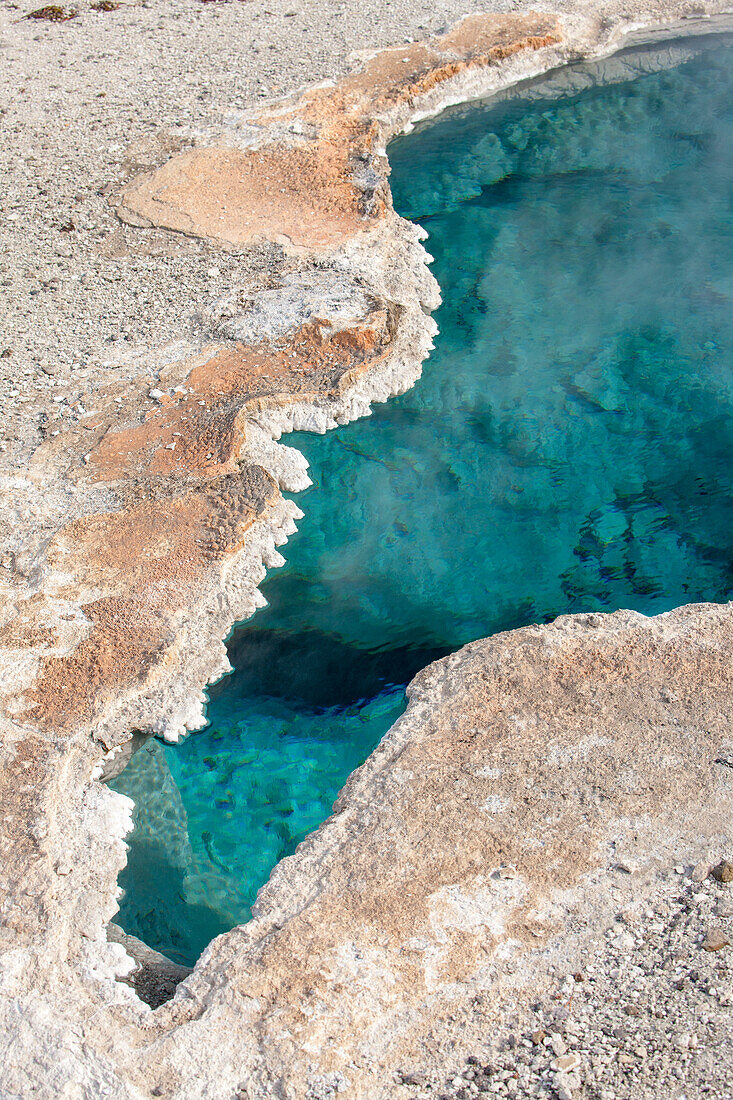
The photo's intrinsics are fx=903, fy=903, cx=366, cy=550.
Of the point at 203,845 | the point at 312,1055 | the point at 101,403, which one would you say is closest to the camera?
the point at 312,1055

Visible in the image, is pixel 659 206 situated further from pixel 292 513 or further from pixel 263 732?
pixel 263 732

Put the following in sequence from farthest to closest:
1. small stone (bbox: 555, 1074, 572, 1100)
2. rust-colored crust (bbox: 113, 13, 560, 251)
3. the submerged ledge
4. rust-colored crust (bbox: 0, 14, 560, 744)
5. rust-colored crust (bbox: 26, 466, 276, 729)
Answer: rust-colored crust (bbox: 113, 13, 560, 251) → rust-colored crust (bbox: 0, 14, 560, 744) → rust-colored crust (bbox: 26, 466, 276, 729) → the submerged ledge → small stone (bbox: 555, 1074, 572, 1100)

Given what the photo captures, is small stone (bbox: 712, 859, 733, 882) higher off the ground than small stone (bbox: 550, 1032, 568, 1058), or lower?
higher

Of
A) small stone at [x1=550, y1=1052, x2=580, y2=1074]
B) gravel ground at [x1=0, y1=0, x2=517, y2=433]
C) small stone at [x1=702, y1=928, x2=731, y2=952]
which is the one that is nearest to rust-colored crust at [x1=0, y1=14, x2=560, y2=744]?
gravel ground at [x1=0, y1=0, x2=517, y2=433]

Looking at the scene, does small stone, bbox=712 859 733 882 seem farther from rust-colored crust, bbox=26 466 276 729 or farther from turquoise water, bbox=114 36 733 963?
rust-colored crust, bbox=26 466 276 729

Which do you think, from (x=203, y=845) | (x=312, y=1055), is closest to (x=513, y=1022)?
(x=312, y=1055)

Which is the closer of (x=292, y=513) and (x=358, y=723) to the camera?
(x=358, y=723)

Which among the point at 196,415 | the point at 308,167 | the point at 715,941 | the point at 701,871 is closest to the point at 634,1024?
the point at 715,941
